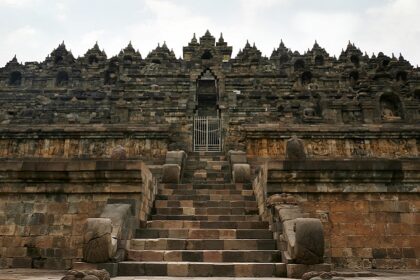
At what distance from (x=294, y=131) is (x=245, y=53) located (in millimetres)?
25261

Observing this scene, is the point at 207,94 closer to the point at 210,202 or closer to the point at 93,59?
the point at 210,202

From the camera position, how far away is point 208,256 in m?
7.05

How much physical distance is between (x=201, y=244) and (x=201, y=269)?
3.23ft

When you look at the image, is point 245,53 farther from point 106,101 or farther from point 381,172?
point 381,172

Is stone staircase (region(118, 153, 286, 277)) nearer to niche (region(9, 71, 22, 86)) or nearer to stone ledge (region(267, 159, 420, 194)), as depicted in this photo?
stone ledge (region(267, 159, 420, 194))

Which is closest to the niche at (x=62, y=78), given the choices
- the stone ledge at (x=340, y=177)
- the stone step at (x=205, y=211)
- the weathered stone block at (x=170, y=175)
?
the weathered stone block at (x=170, y=175)

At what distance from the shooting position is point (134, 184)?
8.25 metres

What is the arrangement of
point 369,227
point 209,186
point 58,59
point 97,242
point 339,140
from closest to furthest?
point 97,242 → point 369,227 → point 209,186 → point 339,140 → point 58,59

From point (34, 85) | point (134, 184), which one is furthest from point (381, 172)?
point (34, 85)

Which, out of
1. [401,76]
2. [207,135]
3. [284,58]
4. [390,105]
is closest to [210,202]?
[207,135]

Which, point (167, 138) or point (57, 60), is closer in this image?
point (167, 138)

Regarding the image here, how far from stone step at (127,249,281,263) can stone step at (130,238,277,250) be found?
1.03 ft

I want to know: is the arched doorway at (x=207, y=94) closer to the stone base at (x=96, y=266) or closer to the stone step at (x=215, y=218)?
the stone step at (x=215, y=218)

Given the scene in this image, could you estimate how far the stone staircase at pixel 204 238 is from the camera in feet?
21.6
